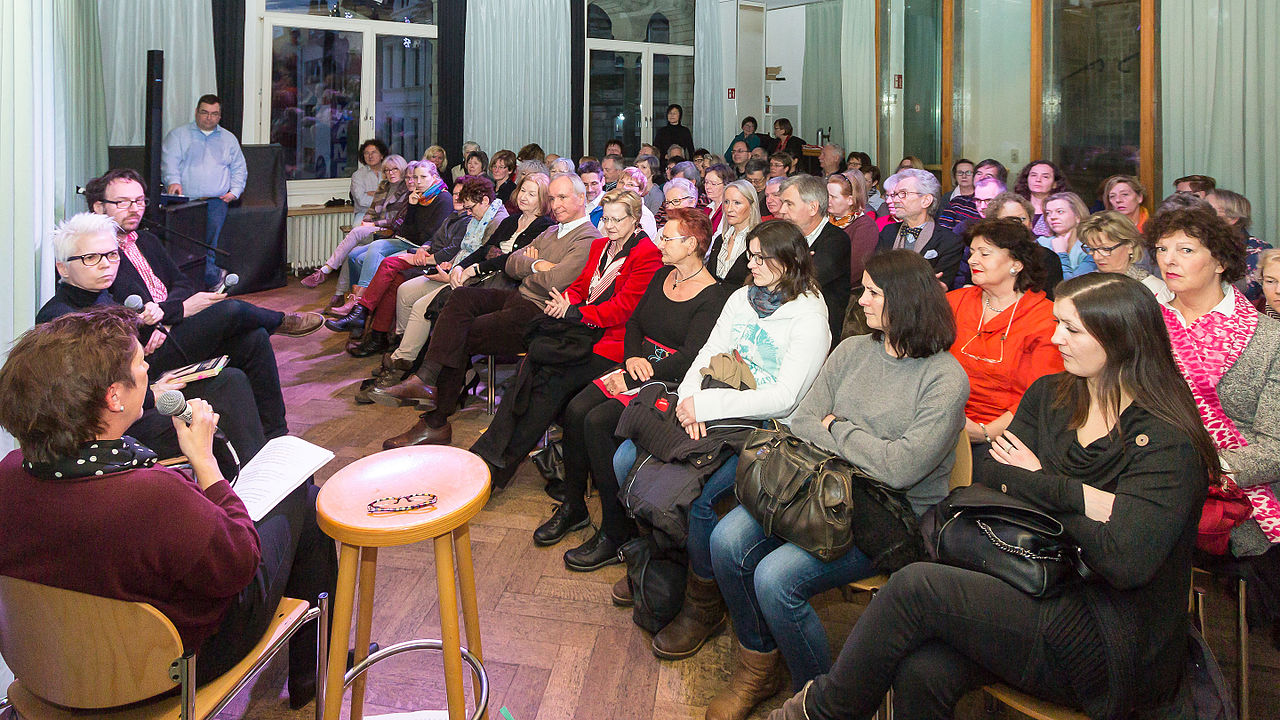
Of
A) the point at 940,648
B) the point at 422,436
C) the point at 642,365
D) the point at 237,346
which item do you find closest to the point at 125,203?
the point at 237,346

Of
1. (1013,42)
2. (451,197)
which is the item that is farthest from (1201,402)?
(1013,42)

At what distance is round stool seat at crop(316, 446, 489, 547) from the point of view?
171cm

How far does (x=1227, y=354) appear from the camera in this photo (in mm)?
2314

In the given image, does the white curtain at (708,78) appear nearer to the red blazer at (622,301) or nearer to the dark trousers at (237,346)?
the red blazer at (622,301)

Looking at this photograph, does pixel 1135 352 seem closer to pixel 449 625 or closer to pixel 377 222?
pixel 449 625

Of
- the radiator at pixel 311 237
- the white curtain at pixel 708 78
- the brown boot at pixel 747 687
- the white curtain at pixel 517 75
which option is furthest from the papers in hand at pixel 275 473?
the white curtain at pixel 708 78

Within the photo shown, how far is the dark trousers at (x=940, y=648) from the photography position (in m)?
1.66

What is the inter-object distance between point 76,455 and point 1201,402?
260 cm

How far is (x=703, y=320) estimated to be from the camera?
3.10m

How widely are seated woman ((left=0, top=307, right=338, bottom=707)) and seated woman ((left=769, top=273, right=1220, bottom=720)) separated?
1.19 meters

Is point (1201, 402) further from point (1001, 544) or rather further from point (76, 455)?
point (76, 455)

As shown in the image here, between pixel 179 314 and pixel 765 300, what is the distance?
2.28 meters

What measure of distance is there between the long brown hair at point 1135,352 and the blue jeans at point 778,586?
0.72 m

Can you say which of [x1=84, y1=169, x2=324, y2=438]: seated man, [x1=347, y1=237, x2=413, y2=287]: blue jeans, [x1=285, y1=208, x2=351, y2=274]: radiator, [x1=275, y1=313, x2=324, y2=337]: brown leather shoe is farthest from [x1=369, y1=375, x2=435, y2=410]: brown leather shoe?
[x1=285, y1=208, x2=351, y2=274]: radiator
